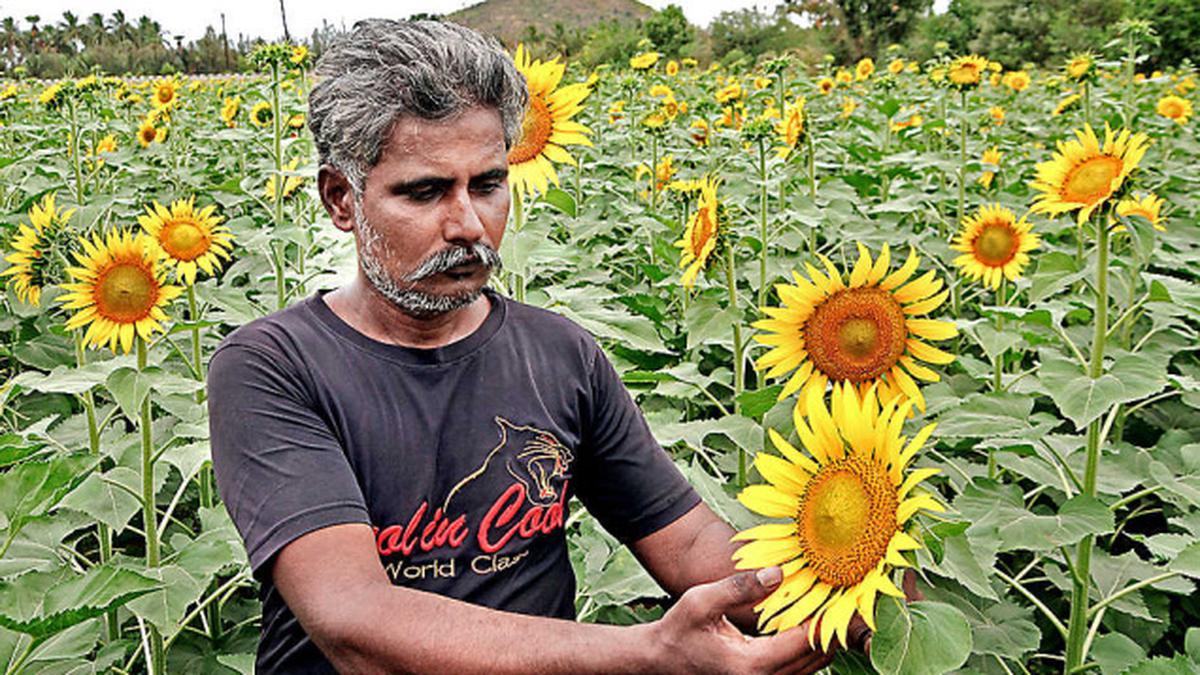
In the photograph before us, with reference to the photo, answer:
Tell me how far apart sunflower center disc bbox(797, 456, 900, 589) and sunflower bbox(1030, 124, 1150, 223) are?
1.21m

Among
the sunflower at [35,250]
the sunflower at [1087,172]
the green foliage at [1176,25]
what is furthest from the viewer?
the green foliage at [1176,25]

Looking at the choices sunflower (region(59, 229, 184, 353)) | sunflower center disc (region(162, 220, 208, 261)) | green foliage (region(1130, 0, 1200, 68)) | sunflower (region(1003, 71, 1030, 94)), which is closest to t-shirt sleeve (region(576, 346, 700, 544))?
sunflower (region(59, 229, 184, 353))

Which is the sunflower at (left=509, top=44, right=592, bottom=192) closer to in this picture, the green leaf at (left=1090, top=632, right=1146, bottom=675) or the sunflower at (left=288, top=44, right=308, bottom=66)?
the green leaf at (left=1090, top=632, right=1146, bottom=675)

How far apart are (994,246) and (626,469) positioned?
182 centimetres

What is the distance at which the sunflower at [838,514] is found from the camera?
1373mm

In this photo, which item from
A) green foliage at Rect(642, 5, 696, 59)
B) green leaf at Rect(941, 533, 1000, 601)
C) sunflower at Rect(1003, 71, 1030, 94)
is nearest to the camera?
green leaf at Rect(941, 533, 1000, 601)

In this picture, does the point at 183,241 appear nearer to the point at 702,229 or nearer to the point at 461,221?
the point at 702,229

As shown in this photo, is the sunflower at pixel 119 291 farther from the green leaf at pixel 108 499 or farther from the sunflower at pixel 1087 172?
the sunflower at pixel 1087 172

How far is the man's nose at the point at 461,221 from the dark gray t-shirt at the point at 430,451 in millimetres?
225

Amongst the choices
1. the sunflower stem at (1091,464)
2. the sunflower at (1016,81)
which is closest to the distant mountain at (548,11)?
the sunflower at (1016,81)

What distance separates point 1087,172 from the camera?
2.56 metres

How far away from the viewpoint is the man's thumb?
1439mm

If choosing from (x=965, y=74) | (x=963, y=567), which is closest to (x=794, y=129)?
(x=965, y=74)

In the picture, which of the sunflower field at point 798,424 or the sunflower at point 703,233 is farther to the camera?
the sunflower at point 703,233
